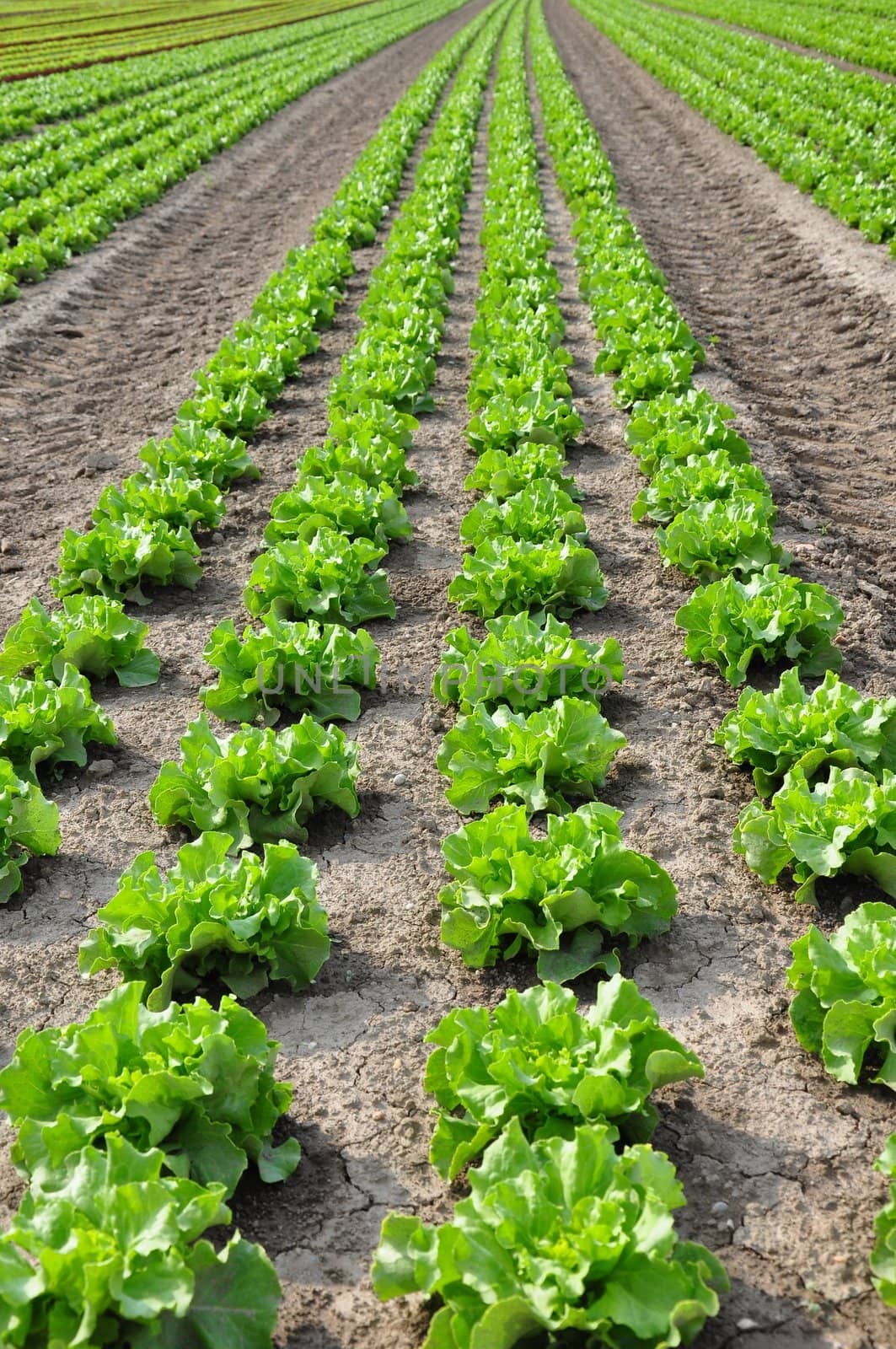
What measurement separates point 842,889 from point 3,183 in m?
20.1

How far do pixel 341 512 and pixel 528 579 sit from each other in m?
1.65

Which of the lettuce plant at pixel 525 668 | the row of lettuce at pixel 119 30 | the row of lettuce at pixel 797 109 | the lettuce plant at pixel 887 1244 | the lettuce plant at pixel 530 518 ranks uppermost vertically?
the row of lettuce at pixel 119 30

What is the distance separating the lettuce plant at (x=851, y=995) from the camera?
164 inches

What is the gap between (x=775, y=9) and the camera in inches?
1761

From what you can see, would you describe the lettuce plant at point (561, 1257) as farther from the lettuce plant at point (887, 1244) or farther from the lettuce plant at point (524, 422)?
the lettuce plant at point (524, 422)

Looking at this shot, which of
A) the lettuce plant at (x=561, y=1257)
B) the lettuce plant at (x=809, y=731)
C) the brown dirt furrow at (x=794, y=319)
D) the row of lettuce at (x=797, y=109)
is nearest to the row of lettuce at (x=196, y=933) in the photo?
the lettuce plant at (x=561, y=1257)

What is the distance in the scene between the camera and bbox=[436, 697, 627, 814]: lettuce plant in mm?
5715

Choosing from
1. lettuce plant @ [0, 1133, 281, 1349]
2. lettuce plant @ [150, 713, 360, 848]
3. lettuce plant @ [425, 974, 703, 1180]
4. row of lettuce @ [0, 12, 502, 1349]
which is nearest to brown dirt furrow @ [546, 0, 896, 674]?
row of lettuce @ [0, 12, 502, 1349]

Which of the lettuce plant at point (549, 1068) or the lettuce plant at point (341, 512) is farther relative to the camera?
the lettuce plant at point (341, 512)

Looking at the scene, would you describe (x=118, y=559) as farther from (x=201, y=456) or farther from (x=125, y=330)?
(x=125, y=330)

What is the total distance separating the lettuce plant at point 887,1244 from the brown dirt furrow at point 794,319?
13.5 feet

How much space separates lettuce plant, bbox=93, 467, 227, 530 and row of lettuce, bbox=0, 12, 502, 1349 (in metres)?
0.04

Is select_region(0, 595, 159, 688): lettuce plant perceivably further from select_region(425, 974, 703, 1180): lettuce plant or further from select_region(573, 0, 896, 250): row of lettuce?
select_region(573, 0, 896, 250): row of lettuce

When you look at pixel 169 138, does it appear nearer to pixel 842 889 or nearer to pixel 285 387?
pixel 285 387
